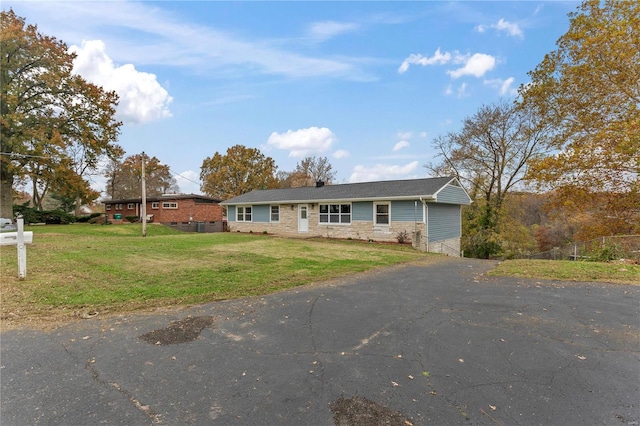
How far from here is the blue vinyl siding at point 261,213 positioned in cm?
2255

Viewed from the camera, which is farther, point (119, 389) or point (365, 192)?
point (365, 192)

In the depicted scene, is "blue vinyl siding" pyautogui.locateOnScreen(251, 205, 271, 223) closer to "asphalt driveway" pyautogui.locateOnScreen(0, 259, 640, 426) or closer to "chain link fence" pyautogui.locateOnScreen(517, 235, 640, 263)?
"asphalt driveway" pyautogui.locateOnScreen(0, 259, 640, 426)

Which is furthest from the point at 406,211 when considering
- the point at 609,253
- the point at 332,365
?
the point at 332,365

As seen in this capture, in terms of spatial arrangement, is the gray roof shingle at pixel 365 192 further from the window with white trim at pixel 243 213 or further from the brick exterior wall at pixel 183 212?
the brick exterior wall at pixel 183 212

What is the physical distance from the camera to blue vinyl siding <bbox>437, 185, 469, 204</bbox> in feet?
53.2

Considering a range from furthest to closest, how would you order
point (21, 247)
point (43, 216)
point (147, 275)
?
point (43, 216) < point (147, 275) < point (21, 247)

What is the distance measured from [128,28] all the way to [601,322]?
12.8 metres

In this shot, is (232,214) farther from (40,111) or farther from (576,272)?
(576,272)

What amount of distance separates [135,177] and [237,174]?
15649mm

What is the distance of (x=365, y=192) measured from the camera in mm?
18047

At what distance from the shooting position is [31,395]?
260cm

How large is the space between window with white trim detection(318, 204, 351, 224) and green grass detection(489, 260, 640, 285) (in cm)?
1007

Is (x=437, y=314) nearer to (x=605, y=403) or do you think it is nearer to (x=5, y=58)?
(x=605, y=403)

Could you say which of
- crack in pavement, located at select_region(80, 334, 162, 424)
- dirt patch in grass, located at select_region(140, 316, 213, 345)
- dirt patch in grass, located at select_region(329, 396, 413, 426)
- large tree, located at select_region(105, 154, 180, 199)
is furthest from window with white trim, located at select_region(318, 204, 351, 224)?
large tree, located at select_region(105, 154, 180, 199)
